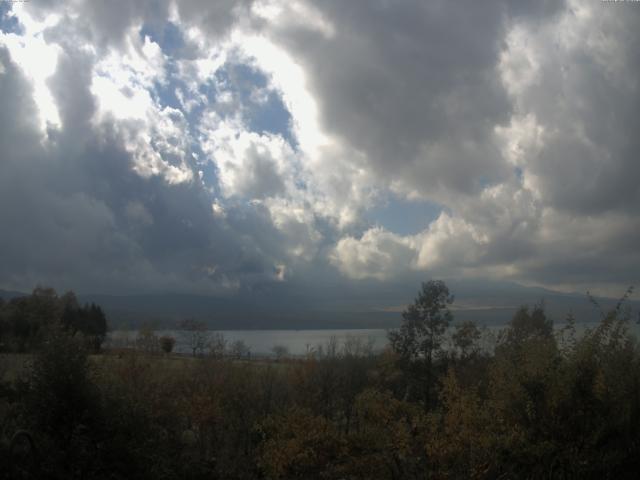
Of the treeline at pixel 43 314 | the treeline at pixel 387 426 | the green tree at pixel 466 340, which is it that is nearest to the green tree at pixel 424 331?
the green tree at pixel 466 340

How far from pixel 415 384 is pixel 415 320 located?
4.28 m

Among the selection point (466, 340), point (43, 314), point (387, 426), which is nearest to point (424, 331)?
point (466, 340)

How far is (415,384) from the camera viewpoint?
37438 millimetres

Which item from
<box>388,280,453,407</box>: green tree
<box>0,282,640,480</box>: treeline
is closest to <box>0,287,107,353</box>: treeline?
<box>388,280,453,407</box>: green tree

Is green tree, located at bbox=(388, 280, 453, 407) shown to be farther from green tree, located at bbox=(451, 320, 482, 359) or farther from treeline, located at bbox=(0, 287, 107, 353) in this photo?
treeline, located at bbox=(0, 287, 107, 353)

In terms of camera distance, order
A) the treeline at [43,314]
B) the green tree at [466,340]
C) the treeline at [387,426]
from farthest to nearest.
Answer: the treeline at [43,314]
the green tree at [466,340]
the treeline at [387,426]

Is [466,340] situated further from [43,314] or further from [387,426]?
[43,314]

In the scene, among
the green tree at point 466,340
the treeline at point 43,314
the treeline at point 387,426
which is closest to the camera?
the treeline at point 387,426

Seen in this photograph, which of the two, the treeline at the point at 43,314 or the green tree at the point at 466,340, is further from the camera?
the treeline at the point at 43,314

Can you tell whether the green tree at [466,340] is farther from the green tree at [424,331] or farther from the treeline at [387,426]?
the treeline at [387,426]

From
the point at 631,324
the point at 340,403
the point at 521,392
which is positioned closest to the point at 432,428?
the point at 521,392

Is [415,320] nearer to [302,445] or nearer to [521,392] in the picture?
[302,445]

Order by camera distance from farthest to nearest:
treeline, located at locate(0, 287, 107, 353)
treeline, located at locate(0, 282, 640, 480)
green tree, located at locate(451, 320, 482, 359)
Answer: treeline, located at locate(0, 287, 107, 353) < green tree, located at locate(451, 320, 482, 359) < treeline, located at locate(0, 282, 640, 480)

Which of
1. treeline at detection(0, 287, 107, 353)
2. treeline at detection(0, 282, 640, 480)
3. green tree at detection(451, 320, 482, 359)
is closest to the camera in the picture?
treeline at detection(0, 282, 640, 480)
